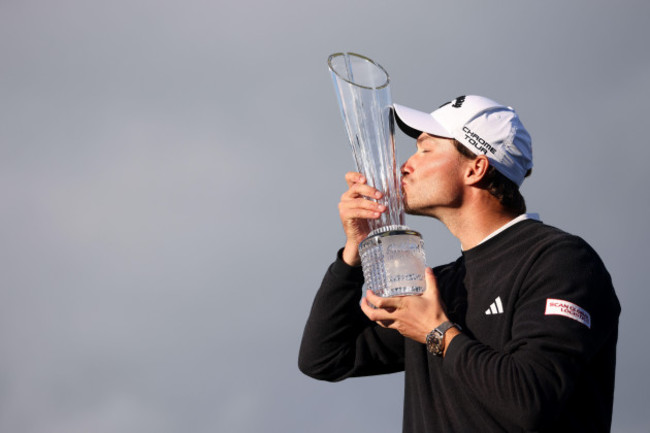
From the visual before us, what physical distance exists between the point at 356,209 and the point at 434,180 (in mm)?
646

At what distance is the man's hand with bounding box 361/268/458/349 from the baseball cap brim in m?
1.20

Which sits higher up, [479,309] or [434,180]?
[434,180]

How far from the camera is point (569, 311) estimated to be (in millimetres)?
3066

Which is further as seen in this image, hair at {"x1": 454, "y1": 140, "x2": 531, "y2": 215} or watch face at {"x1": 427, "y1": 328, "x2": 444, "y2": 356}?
hair at {"x1": 454, "y1": 140, "x2": 531, "y2": 215}

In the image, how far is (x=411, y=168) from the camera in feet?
13.5

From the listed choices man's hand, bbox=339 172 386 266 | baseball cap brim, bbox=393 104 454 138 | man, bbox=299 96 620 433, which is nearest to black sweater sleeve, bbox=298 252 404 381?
man, bbox=299 96 620 433

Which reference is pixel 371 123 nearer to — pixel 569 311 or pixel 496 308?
pixel 496 308

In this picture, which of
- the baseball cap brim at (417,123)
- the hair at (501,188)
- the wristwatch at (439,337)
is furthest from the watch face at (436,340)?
the baseball cap brim at (417,123)

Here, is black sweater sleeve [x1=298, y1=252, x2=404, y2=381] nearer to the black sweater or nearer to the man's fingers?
the black sweater

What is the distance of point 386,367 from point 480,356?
4.70 ft

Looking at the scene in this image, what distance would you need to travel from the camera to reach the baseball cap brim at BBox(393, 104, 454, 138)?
4129 millimetres

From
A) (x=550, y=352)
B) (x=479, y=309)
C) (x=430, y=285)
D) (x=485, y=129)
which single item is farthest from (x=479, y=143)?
(x=550, y=352)

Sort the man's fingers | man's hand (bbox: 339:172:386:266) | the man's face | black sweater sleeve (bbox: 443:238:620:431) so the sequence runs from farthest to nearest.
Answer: the man's face < the man's fingers < man's hand (bbox: 339:172:386:266) < black sweater sleeve (bbox: 443:238:620:431)

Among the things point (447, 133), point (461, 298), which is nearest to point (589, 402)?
point (461, 298)
